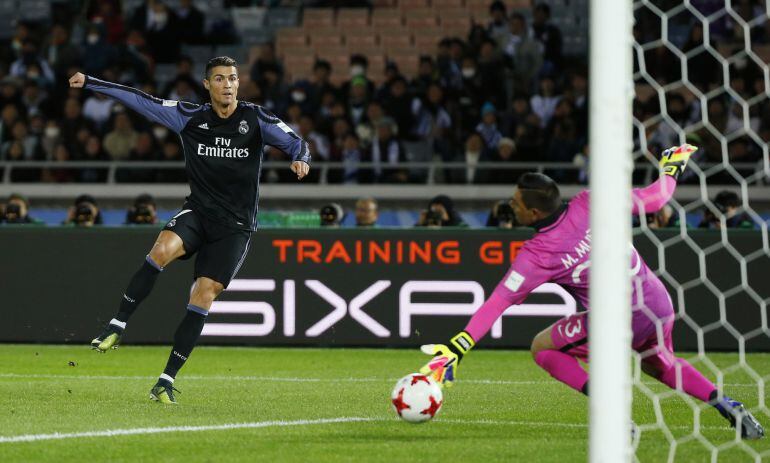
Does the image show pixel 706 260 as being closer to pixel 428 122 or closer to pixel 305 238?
pixel 305 238

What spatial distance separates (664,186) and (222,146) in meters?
3.07

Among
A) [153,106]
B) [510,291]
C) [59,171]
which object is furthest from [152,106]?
[59,171]

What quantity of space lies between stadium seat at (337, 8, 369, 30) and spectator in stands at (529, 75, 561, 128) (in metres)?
3.90

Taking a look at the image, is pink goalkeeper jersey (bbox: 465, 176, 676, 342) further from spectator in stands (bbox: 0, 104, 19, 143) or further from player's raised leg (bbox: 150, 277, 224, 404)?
spectator in stands (bbox: 0, 104, 19, 143)

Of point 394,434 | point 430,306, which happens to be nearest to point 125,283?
point 430,306

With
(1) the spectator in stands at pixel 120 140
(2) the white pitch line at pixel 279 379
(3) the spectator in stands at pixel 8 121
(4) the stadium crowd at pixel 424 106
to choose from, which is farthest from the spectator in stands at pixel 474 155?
(2) the white pitch line at pixel 279 379

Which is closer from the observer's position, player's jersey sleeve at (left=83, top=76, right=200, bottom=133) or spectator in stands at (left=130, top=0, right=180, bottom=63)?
player's jersey sleeve at (left=83, top=76, right=200, bottom=133)

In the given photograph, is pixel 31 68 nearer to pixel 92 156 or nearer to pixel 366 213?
pixel 92 156

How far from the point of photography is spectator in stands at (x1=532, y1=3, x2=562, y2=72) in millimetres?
19422

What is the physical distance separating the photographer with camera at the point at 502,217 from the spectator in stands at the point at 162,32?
8.38 metres

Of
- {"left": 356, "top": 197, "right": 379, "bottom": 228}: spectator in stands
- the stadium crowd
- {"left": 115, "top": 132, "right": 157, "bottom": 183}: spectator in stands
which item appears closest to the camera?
{"left": 356, "top": 197, "right": 379, "bottom": 228}: spectator in stands

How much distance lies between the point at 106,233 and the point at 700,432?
7.81 m

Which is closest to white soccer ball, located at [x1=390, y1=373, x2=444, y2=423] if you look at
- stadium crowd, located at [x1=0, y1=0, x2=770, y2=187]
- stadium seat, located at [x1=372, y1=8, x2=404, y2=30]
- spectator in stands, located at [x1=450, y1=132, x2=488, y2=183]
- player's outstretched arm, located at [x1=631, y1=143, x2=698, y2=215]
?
player's outstretched arm, located at [x1=631, y1=143, x2=698, y2=215]

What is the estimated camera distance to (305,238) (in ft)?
44.5
